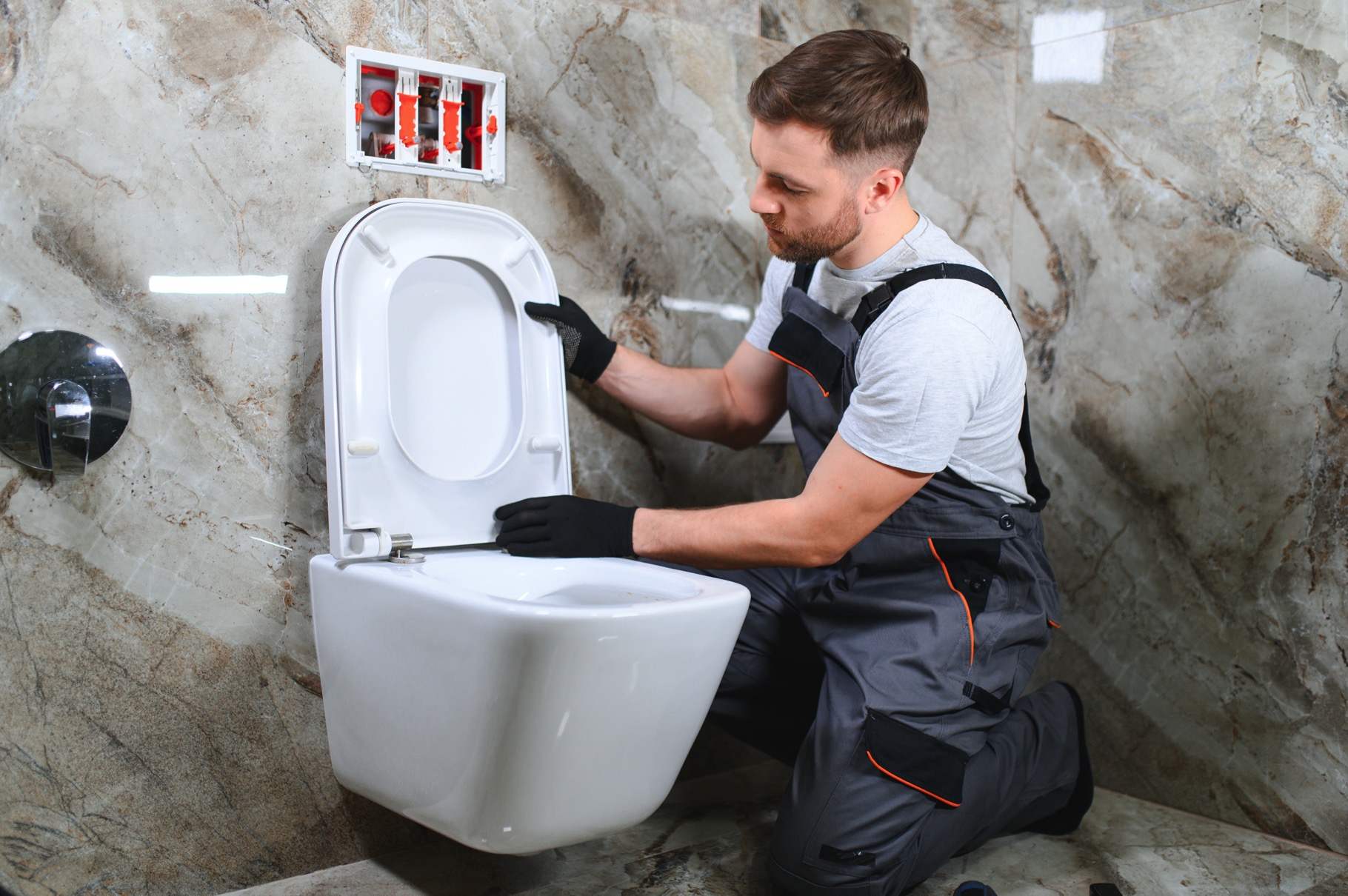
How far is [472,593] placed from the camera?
967 mm

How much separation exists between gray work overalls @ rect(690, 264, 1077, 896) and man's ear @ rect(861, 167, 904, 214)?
11 cm

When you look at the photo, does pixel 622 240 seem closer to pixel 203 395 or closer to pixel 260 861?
pixel 203 395

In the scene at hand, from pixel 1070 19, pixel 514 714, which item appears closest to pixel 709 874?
pixel 514 714

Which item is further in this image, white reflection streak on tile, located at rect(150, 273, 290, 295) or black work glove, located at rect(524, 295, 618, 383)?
black work glove, located at rect(524, 295, 618, 383)

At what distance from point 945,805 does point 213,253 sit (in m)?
1.11

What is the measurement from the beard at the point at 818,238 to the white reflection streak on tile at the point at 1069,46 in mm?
674

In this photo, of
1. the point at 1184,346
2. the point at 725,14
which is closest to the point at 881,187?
the point at 725,14

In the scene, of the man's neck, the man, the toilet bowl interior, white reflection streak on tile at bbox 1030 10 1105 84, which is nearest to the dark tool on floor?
the man

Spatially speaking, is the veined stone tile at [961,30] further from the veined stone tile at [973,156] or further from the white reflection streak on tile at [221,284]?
the white reflection streak on tile at [221,284]

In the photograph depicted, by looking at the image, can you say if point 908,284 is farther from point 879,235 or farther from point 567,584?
point 567,584

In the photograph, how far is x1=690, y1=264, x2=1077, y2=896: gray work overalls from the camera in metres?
1.22

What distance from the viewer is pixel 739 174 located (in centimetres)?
166

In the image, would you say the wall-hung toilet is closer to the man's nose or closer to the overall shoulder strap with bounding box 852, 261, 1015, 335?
the man's nose

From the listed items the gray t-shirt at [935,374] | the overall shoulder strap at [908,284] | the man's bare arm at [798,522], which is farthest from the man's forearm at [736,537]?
the overall shoulder strap at [908,284]
